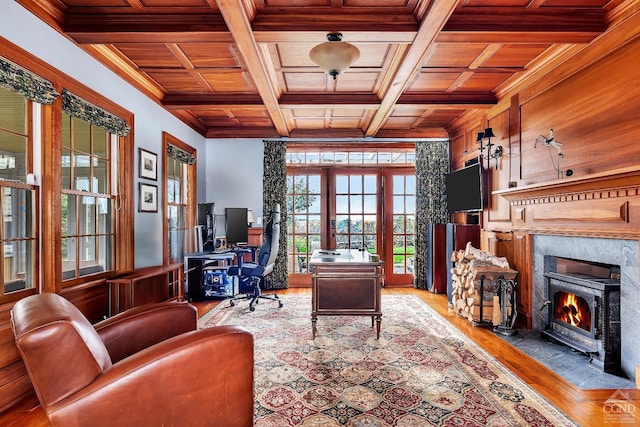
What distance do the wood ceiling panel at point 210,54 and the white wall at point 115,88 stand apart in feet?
2.64

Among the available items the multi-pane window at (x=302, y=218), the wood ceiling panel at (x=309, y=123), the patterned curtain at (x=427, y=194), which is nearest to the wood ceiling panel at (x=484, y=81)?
the patterned curtain at (x=427, y=194)

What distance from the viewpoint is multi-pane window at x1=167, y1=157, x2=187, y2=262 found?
4.90 metres

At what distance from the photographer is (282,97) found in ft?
14.7

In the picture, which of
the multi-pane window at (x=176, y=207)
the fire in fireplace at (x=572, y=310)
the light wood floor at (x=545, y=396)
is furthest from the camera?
the multi-pane window at (x=176, y=207)

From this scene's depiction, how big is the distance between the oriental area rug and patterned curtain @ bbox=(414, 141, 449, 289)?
7.07 ft

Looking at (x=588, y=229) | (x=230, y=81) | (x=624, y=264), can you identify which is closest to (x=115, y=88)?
(x=230, y=81)

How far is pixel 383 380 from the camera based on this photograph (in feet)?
8.35

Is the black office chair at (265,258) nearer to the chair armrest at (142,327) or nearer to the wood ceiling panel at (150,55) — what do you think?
the wood ceiling panel at (150,55)

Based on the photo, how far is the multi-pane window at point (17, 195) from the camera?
246cm

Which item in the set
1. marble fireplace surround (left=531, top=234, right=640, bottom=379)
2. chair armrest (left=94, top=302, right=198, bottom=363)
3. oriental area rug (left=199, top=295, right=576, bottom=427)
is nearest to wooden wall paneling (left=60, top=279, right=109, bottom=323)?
oriental area rug (left=199, top=295, right=576, bottom=427)

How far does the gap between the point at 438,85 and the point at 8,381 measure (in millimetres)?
4644

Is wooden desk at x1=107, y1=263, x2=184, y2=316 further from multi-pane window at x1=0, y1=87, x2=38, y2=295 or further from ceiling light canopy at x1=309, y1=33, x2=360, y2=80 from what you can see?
ceiling light canopy at x1=309, y1=33, x2=360, y2=80

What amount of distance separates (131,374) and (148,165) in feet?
10.8

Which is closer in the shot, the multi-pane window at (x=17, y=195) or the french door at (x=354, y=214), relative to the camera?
the multi-pane window at (x=17, y=195)
